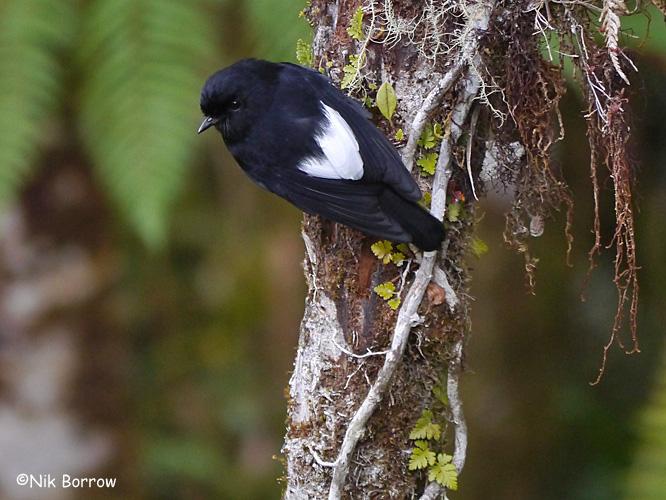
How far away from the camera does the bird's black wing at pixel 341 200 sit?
1656 millimetres

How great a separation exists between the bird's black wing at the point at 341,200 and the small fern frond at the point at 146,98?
57cm

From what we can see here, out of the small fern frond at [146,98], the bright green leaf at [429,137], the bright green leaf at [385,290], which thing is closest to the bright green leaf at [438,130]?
the bright green leaf at [429,137]

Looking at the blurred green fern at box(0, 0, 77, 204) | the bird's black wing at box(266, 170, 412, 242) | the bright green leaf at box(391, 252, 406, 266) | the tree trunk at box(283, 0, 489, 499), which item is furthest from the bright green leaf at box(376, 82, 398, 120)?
the blurred green fern at box(0, 0, 77, 204)

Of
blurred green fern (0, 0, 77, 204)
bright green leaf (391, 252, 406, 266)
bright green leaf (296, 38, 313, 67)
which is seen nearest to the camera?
bright green leaf (391, 252, 406, 266)

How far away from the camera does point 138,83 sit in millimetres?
2447

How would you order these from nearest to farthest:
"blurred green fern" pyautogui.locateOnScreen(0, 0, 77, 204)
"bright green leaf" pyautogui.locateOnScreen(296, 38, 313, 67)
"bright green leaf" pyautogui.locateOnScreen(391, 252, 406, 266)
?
"bright green leaf" pyautogui.locateOnScreen(391, 252, 406, 266) → "bright green leaf" pyautogui.locateOnScreen(296, 38, 313, 67) → "blurred green fern" pyautogui.locateOnScreen(0, 0, 77, 204)

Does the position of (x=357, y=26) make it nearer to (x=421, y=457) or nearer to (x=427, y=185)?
(x=427, y=185)

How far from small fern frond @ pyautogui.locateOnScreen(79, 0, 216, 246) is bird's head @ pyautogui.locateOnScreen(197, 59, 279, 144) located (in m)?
0.40

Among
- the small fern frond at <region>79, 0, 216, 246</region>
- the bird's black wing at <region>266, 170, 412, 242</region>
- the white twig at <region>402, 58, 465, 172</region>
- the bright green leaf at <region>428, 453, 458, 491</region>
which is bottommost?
the bright green leaf at <region>428, 453, 458, 491</region>

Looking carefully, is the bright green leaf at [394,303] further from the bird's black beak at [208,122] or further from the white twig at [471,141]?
the bird's black beak at [208,122]

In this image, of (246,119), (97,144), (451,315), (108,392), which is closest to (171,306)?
(108,392)

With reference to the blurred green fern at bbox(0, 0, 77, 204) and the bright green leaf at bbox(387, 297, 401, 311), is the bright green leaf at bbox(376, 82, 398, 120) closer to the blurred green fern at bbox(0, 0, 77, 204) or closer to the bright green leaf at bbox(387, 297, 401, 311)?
the bright green leaf at bbox(387, 297, 401, 311)

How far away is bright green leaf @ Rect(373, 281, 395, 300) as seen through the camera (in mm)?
1702

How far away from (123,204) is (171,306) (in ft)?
9.83
